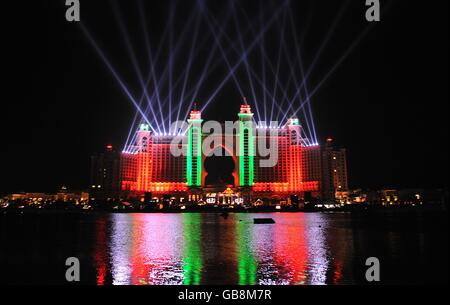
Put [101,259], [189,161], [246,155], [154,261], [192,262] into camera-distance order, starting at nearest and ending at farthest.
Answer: [192,262]
[154,261]
[101,259]
[246,155]
[189,161]

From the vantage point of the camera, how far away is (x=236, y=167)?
14375 centimetres

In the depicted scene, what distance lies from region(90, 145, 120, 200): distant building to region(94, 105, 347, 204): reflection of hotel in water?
277cm

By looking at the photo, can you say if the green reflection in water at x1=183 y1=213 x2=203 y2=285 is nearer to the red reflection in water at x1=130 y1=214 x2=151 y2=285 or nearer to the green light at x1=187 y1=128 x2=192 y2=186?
the red reflection in water at x1=130 y1=214 x2=151 y2=285

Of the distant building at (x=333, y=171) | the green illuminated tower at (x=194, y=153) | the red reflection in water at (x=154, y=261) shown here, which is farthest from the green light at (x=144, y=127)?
the red reflection in water at (x=154, y=261)

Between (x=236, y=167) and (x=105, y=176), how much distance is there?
49.5 metres

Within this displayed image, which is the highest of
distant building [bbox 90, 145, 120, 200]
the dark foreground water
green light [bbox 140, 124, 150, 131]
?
green light [bbox 140, 124, 150, 131]

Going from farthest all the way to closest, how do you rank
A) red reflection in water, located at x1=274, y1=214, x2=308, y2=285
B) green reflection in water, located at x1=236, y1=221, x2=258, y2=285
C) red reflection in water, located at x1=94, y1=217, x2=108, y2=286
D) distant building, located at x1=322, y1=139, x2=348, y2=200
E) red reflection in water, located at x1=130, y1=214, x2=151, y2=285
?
distant building, located at x1=322, y1=139, x2=348, y2=200 < red reflection in water, located at x1=94, y1=217, x2=108, y2=286 < red reflection in water, located at x1=274, y1=214, x2=308, y2=285 < green reflection in water, located at x1=236, y1=221, x2=258, y2=285 < red reflection in water, located at x1=130, y1=214, x2=151, y2=285

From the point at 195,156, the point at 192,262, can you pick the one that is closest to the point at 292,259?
the point at 192,262

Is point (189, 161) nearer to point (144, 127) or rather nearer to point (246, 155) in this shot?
point (246, 155)

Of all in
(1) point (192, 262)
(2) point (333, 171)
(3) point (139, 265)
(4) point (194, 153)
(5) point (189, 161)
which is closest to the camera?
(3) point (139, 265)

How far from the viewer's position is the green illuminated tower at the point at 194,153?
139738mm

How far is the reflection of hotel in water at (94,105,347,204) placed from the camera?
13838 centimetres

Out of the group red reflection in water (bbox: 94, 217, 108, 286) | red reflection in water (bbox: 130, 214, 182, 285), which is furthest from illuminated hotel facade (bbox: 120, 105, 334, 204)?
red reflection in water (bbox: 94, 217, 108, 286)
